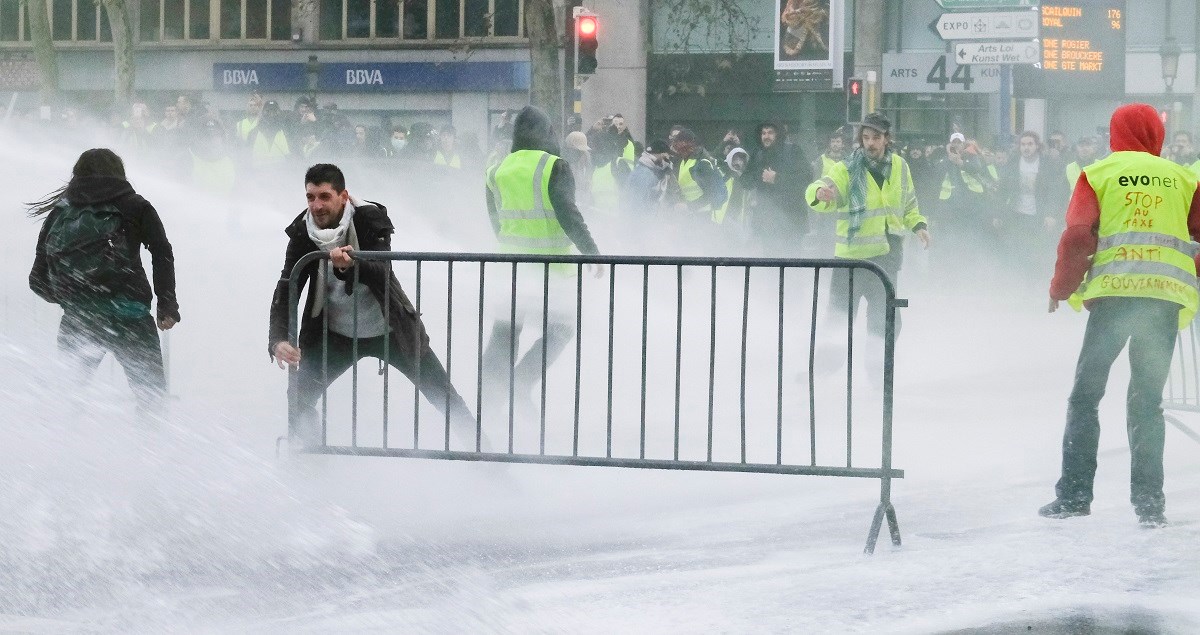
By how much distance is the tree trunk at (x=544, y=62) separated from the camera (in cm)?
2342

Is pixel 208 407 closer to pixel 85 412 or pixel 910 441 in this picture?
pixel 85 412

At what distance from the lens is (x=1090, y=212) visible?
6.87 metres

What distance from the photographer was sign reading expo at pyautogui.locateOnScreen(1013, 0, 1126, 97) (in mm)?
22031

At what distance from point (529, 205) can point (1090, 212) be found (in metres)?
2.75

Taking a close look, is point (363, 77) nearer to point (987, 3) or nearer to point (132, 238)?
point (987, 3)

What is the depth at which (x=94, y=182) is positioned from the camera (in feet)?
25.4

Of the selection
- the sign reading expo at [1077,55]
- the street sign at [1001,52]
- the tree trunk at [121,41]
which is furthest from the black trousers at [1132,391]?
the tree trunk at [121,41]

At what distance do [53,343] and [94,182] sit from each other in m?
4.12

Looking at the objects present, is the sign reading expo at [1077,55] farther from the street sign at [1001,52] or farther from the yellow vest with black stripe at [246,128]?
the yellow vest with black stripe at [246,128]

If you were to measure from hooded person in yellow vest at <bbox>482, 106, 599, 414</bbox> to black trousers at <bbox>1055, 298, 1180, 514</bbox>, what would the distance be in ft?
7.80

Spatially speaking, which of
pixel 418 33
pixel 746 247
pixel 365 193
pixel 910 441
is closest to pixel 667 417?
pixel 910 441

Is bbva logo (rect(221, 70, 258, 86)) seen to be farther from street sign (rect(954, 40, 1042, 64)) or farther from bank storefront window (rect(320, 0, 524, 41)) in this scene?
street sign (rect(954, 40, 1042, 64))

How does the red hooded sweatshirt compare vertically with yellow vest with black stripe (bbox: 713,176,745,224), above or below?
above

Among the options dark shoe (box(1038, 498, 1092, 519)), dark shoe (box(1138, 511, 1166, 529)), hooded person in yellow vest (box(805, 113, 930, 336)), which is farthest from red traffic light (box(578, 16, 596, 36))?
dark shoe (box(1138, 511, 1166, 529))
